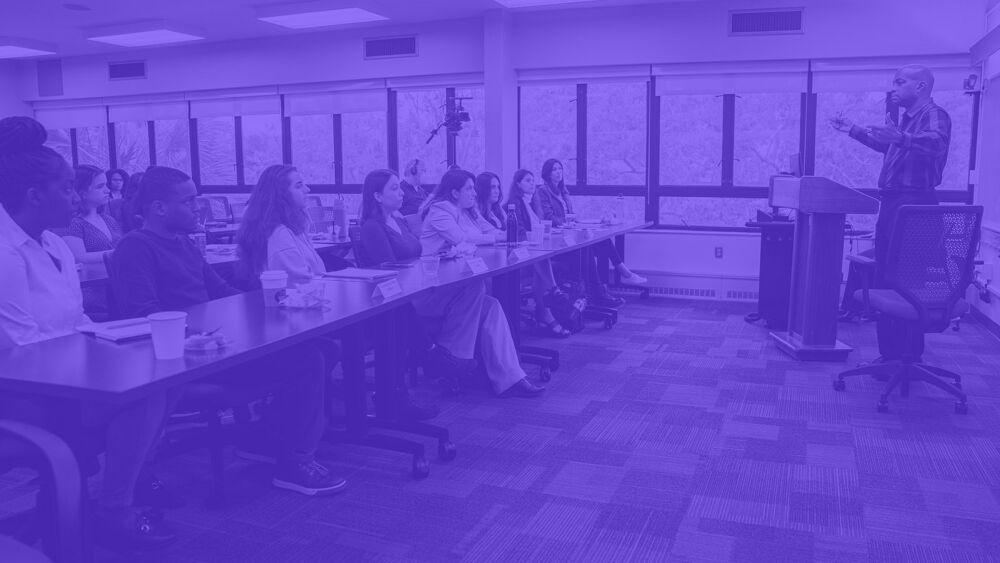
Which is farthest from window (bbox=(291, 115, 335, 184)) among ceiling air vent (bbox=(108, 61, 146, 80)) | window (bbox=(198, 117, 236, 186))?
ceiling air vent (bbox=(108, 61, 146, 80))

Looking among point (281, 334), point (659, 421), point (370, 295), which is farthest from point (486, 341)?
point (281, 334)

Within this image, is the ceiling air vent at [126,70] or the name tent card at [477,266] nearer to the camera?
the name tent card at [477,266]

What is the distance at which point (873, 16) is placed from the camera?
21.3 feet

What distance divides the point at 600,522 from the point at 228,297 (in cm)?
151

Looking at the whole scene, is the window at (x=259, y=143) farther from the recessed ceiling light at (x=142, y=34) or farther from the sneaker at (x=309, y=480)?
the sneaker at (x=309, y=480)

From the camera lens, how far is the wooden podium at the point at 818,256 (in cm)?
457

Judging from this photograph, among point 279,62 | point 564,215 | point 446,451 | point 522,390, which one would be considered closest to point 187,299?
point 446,451

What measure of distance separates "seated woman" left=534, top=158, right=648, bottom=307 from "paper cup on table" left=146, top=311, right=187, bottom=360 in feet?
15.5

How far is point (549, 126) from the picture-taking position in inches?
306

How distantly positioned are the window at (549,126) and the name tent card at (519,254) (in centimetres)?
327

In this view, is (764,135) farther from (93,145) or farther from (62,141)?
(62,141)

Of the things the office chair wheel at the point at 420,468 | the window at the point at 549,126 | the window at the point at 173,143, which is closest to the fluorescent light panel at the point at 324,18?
the window at the point at 549,126

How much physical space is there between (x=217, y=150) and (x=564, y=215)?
476cm

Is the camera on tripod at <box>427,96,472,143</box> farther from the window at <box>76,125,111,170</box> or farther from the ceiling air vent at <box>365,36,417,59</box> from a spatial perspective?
the window at <box>76,125,111,170</box>
